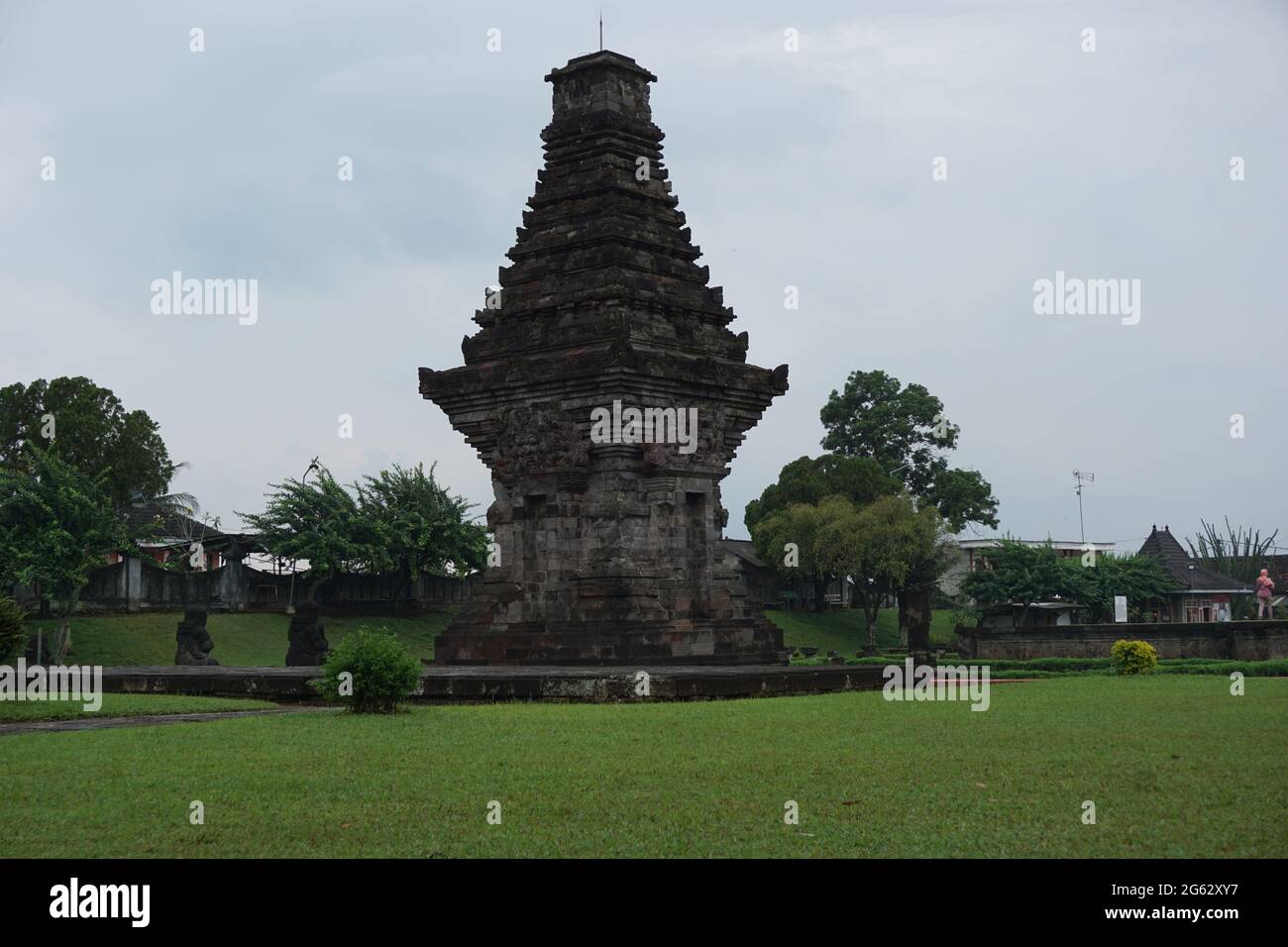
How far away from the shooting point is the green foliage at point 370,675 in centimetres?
1909

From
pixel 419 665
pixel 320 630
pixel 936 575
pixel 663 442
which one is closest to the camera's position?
pixel 419 665

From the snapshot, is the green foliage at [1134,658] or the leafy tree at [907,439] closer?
the green foliage at [1134,658]

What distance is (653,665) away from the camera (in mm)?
25938

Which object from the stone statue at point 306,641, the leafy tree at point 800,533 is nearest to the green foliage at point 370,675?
the stone statue at point 306,641

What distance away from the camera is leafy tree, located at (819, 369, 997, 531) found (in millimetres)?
78312

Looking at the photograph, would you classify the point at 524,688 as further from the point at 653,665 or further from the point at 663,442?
the point at 663,442

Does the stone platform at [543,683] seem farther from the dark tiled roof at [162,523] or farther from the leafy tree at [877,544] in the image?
the leafy tree at [877,544]

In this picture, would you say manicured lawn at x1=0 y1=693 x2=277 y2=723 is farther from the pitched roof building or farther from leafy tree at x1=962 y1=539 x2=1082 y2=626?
the pitched roof building

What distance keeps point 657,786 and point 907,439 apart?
A: 69790mm

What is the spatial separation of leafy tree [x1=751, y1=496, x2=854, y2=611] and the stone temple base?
34.0 m

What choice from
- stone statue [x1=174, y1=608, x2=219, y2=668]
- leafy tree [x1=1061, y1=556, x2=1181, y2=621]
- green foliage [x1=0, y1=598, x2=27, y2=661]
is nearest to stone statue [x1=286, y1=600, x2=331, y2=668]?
stone statue [x1=174, y1=608, x2=219, y2=668]

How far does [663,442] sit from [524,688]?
Result: 7599 mm

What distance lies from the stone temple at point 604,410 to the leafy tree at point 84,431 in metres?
25.5
